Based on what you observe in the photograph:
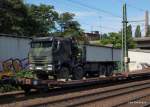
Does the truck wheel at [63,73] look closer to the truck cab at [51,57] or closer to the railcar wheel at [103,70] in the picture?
the truck cab at [51,57]

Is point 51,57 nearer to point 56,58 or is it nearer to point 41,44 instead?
point 56,58

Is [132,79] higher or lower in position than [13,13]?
lower

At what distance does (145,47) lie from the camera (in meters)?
112

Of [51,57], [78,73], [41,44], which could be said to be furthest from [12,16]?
[51,57]

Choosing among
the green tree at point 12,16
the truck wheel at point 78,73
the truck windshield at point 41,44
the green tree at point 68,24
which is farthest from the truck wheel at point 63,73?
the green tree at point 68,24

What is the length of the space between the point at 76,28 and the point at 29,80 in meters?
80.2

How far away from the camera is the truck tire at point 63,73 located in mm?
27344

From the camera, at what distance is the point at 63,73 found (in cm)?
2755

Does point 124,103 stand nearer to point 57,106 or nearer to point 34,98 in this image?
point 57,106

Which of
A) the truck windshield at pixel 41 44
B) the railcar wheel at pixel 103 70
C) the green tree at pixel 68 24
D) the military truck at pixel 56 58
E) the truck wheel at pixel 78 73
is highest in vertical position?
the green tree at pixel 68 24

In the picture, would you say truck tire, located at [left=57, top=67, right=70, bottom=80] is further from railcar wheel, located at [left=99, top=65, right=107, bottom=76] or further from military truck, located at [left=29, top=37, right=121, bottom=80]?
railcar wheel, located at [left=99, top=65, right=107, bottom=76]

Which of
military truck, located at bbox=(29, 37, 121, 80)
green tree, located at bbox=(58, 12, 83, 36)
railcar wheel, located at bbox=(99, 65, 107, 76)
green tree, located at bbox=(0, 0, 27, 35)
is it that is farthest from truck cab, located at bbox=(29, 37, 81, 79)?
green tree, located at bbox=(58, 12, 83, 36)

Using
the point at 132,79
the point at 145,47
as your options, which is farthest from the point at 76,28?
the point at 132,79

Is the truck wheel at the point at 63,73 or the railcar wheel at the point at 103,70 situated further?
the railcar wheel at the point at 103,70
